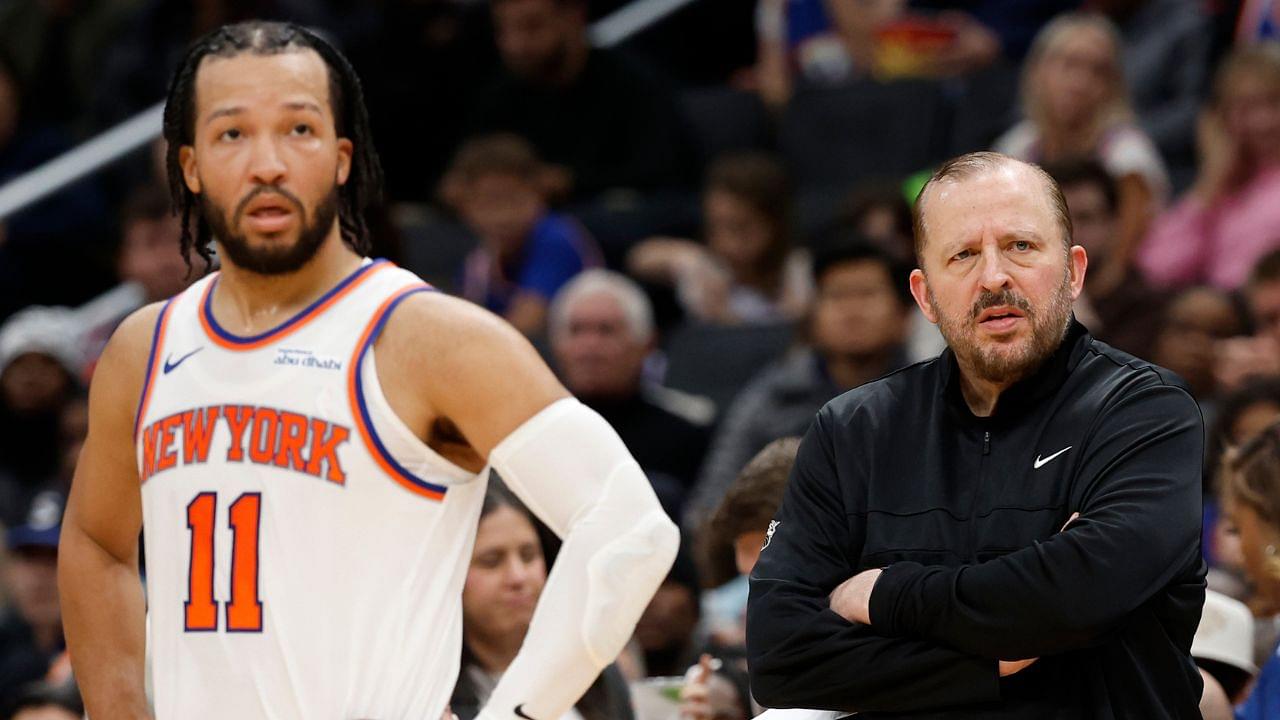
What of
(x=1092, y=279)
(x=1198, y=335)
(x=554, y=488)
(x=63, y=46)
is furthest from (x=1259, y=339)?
(x=63, y=46)

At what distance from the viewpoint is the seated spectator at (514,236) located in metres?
8.25

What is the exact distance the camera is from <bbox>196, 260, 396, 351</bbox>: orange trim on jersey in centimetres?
339

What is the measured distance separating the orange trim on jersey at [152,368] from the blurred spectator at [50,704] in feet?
6.72

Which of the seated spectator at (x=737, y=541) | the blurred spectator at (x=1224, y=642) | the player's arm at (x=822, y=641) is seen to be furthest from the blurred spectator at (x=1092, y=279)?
the player's arm at (x=822, y=641)

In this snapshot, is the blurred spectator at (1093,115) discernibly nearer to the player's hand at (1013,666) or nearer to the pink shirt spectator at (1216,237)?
the pink shirt spectator at (1216,237)

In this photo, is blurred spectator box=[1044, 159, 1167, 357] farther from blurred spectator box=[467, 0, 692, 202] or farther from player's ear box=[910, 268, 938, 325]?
player's ear box=[910, 268, 938, 325]

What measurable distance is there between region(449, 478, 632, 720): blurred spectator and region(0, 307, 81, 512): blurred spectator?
404cm

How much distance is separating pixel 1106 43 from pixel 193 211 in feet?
15.3

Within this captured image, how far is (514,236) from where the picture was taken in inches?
328

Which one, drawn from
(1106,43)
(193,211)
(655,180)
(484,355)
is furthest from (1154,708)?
(655,180)

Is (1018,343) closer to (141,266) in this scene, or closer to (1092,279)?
(1092,279)

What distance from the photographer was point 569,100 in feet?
29.8

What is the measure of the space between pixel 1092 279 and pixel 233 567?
4.33 m

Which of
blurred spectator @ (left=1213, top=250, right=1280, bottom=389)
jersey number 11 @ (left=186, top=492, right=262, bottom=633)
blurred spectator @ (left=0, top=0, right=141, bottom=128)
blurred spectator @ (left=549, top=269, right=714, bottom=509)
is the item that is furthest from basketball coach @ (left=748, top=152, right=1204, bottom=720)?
blurred spectator @ (left=0, top=0, right=141, bottom=128)
